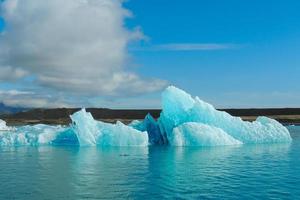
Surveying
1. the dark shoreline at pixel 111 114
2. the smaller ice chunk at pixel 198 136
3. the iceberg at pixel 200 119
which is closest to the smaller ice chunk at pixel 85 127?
the iceberg at pixel 200 119

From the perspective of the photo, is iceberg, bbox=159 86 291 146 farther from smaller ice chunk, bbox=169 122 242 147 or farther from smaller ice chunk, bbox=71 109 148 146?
smaller ice chunk, bbox=71 109 148 146

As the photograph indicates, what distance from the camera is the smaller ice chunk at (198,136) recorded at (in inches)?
1272

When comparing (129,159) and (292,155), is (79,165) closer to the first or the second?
(129,159)

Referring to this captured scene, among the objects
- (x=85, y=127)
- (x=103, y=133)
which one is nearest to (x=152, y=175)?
(x=85, y=127)

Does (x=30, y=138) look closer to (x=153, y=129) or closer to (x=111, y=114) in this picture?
(x=153, y=129)

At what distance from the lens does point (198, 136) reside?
33.0 meters

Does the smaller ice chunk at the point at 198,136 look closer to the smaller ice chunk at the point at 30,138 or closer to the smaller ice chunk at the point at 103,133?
the smaller ice chunk at the point at 103,133

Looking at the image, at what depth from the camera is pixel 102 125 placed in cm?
3500

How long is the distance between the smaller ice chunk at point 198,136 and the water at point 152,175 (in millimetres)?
2397

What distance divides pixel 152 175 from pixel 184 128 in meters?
13.0

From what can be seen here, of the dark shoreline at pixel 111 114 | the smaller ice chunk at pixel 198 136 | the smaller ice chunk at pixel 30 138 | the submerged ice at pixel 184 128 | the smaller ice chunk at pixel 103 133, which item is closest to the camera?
the smaller ice chunk at pixel 198 136

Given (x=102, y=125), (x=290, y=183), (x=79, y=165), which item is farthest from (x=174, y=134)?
(x=290, y=183)

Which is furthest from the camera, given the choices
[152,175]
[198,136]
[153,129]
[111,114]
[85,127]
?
[111,114]

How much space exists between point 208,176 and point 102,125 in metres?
16.6
